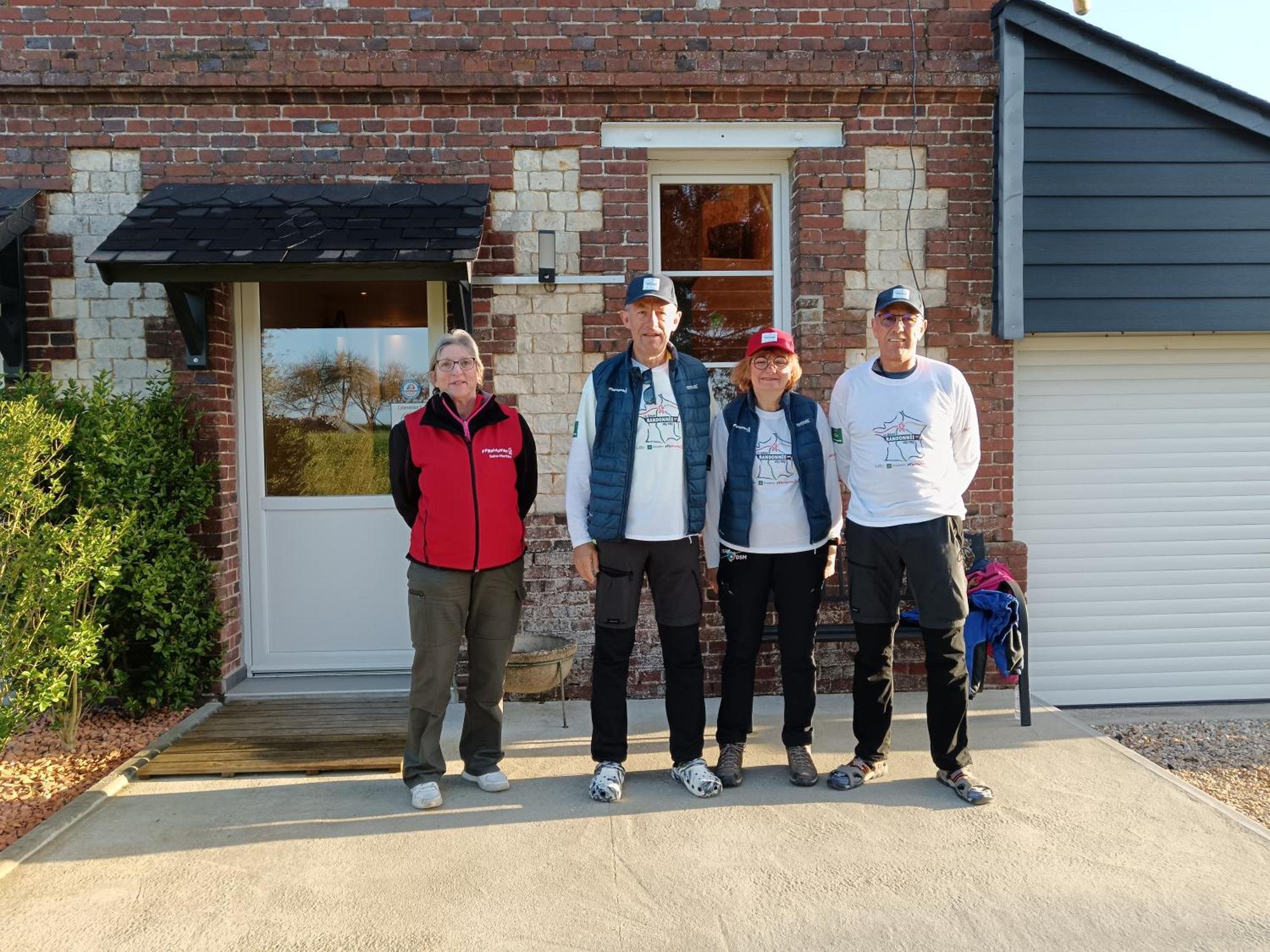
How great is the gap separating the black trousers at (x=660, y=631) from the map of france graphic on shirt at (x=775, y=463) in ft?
1.28

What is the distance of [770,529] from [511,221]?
244cm

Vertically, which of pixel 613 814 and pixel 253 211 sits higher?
pixel 253 211

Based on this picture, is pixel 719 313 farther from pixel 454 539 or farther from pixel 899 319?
pixel 454 539

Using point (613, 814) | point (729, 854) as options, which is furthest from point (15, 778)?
point (729, 854)

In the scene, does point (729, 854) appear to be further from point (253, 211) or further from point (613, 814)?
point (253, 211)

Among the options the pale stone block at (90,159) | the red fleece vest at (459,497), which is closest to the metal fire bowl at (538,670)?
the red fleece vest at (459,497)

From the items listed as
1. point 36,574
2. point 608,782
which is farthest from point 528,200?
point 608,782

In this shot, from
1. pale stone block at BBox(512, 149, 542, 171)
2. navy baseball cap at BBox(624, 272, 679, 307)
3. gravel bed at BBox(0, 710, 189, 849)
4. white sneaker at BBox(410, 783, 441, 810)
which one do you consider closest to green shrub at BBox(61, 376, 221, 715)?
gravel bed at BBox(0, 710, 189, 849)

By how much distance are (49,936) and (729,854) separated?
7.04ft

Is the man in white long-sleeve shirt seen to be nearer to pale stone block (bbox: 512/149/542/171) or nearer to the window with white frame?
the window with white frame

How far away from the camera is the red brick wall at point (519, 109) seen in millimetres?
5000

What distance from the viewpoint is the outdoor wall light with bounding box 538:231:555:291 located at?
5051 mm

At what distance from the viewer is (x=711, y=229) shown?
546 centimetres

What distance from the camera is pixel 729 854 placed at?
10.7 feet
